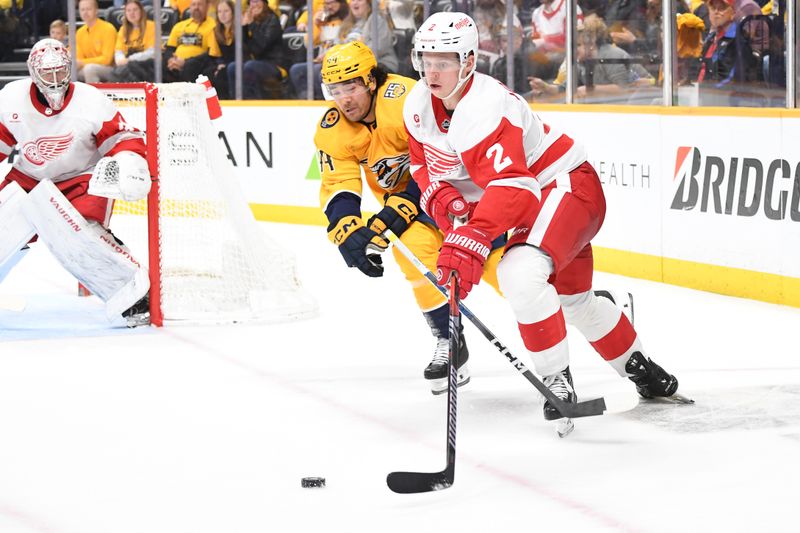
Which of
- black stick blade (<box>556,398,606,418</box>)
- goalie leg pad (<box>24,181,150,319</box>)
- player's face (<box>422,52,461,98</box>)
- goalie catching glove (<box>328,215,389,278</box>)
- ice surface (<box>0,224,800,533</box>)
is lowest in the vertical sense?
ice surface (<box>0,224,800,533</box>)

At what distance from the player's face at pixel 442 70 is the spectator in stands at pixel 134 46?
7160 mm

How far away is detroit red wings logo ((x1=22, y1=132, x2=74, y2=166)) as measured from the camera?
5066 millimetres

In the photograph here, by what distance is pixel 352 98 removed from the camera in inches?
142

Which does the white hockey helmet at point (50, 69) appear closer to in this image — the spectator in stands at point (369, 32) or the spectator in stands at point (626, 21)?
the spectator in stands at point (626, 21)

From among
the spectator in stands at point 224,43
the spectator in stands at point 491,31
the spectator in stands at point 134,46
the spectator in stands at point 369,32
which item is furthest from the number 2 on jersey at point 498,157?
the spectator in stands at point 134,46

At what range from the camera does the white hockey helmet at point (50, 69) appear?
4.90 m

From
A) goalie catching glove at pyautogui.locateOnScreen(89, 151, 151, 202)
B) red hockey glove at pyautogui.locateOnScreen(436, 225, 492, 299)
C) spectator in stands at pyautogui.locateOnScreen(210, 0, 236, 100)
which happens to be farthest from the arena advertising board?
spectator in stands at pyautogui.locateOnScreen(210, 0, 236, 100)

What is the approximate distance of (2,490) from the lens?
113 inches

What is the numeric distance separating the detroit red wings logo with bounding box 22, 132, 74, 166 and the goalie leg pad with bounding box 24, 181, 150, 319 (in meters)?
0.15

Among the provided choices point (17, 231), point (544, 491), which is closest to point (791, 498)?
point (544, 491)

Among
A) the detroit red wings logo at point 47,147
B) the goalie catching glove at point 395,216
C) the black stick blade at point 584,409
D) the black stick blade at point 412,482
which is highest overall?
the detroit red wings logo at point 47,147

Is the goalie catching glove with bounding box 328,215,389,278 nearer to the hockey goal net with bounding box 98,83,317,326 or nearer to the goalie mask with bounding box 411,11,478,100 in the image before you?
the goalie mask with bounding box 411,11,478,100

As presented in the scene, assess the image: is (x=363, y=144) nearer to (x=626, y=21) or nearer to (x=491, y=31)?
(x=626, y=21)

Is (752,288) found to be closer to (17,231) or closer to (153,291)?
(153,291)
